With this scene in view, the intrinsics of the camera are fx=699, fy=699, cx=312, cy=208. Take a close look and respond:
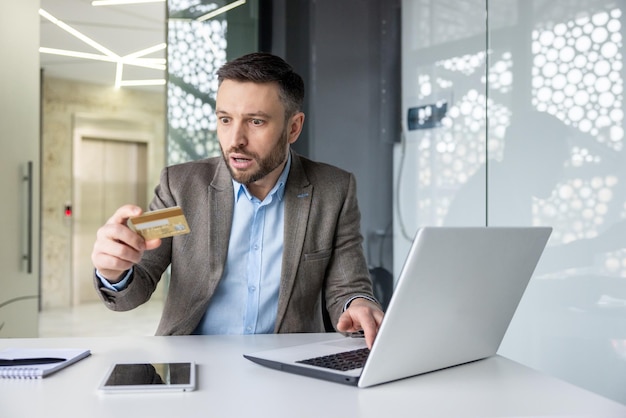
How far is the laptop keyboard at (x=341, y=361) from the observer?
44.4 inches

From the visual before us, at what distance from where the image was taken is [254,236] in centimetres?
181

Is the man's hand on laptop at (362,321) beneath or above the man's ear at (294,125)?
beneath

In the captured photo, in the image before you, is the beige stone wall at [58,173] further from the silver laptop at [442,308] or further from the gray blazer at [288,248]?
the silver laptop at [442,308]

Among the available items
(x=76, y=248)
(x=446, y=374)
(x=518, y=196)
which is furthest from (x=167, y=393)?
(x=76, y=248)

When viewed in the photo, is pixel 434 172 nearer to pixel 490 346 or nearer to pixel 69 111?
pixel 490 346

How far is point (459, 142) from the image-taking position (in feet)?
10.1

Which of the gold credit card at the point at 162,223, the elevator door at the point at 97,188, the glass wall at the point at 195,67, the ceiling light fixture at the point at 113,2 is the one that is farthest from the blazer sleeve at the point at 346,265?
the elevator door at the point at 97,188

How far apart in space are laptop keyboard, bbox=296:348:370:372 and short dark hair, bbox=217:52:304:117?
2.67 ft

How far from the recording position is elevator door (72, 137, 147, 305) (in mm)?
8367

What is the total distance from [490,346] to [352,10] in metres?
2.51

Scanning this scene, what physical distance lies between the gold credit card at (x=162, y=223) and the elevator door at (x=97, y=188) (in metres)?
7.53

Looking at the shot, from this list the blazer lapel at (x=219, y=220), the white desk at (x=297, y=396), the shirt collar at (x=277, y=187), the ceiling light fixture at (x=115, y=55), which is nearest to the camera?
the white desk at (x=297, y=396)

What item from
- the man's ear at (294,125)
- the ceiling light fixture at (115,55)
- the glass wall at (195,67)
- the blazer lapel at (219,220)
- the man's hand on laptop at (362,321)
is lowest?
the man's hand on laptop at (362,321)

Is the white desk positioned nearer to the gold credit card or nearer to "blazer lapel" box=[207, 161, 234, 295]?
the gold credit card
